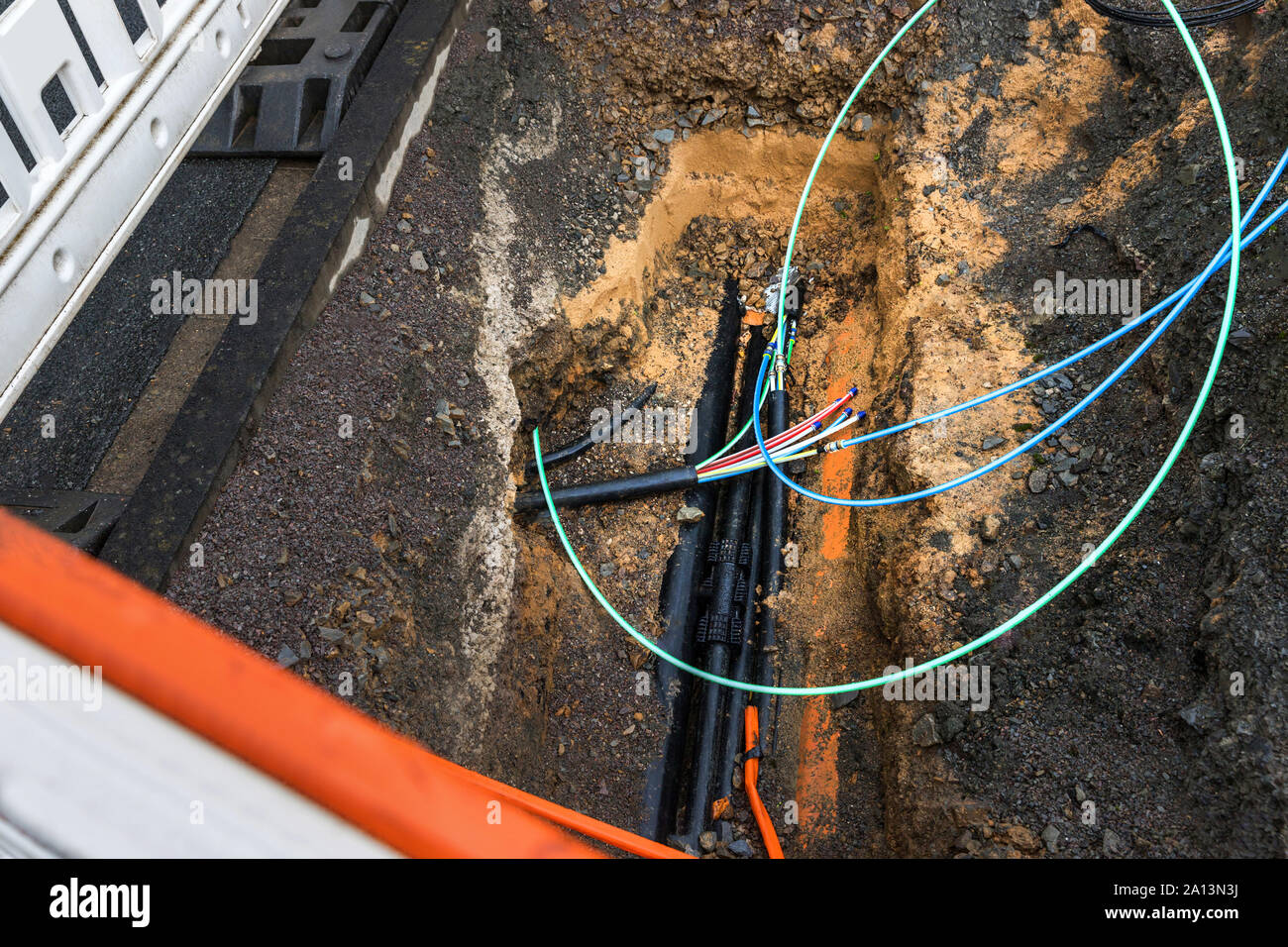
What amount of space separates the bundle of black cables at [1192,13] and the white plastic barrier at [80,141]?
152 inches

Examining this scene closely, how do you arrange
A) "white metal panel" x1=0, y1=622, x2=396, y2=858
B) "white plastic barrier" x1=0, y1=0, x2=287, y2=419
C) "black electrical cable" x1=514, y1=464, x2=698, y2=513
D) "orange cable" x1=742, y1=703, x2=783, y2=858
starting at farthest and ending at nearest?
"black electrical cable" x1=514, y1=464, x2=698, y2=513 → "orange cable" x1=742, y1=703, x2=783, y2=858 → "white plastic barrier" x1=0, y1=0, x2=287, y2=419 → "white metal panel" x1=0, y1=622, x2=396, y2=858

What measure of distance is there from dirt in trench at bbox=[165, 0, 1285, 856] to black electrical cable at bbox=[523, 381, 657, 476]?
5.2 inches

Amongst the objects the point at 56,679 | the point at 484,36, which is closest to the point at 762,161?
the point at 484,36

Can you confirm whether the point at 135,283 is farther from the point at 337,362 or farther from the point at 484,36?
the point at 484,36

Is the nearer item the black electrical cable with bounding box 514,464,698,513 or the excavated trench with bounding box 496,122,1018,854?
the excavated trench with bounding box 496,122,1018,854

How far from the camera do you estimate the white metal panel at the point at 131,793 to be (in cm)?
77

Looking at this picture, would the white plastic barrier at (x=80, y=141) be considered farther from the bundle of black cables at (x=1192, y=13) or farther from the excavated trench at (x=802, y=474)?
the bundle of black cables at (x=1192, y=13)

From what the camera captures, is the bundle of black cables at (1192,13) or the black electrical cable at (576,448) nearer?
the bundle of black cables at (1192,13)

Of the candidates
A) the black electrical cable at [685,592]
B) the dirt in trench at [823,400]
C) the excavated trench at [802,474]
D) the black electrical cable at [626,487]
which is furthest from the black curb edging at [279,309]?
the black electrical cable at [685,592]

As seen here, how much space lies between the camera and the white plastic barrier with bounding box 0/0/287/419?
2113 mm

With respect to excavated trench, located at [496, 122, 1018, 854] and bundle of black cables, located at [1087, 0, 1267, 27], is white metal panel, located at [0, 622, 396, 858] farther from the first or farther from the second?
bundle of black cables, located at [1087, 0, 1267, 27]

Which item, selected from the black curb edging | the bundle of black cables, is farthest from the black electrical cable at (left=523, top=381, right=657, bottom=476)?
the bundle of black cables

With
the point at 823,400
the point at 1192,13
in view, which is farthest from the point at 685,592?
the point at 1192,13

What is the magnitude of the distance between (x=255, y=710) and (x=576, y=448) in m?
3.35
